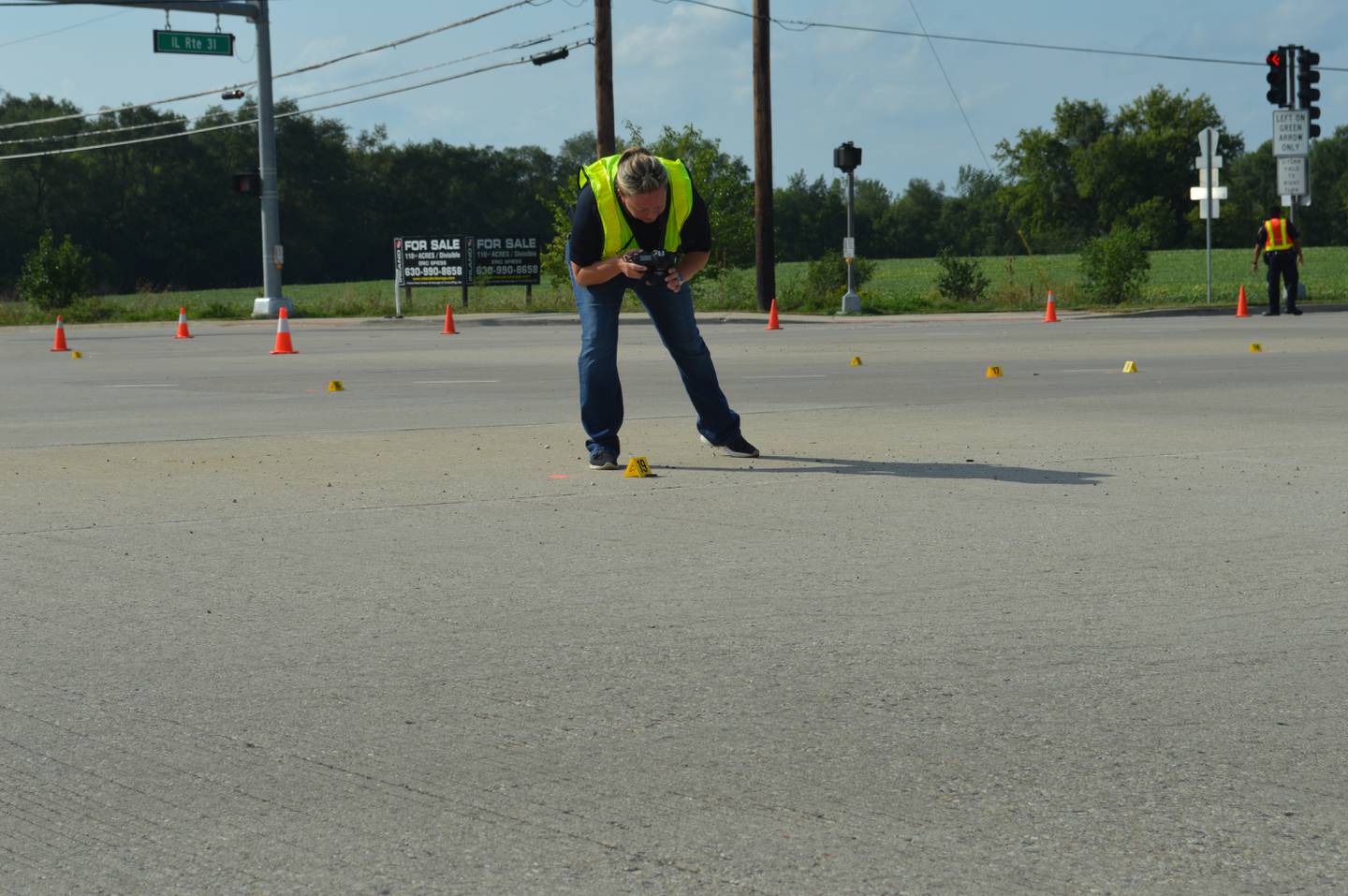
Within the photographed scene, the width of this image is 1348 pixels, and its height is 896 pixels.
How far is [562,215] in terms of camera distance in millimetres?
42438

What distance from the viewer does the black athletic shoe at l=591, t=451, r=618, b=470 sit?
389 inches

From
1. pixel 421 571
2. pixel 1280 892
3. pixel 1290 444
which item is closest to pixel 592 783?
pixel 1280 892

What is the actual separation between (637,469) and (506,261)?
35.7 m

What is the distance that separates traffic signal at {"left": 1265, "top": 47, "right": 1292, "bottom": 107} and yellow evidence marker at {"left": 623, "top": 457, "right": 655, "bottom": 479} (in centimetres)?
2912

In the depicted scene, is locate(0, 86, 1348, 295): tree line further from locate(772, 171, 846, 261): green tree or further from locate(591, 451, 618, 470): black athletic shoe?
locate(591, 451, 618, 470): black athletic shoe

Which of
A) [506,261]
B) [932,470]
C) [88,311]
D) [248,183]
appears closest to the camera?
[932,470]

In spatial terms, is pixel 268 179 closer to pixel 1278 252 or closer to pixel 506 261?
pixel 506 261

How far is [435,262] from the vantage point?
44.0m

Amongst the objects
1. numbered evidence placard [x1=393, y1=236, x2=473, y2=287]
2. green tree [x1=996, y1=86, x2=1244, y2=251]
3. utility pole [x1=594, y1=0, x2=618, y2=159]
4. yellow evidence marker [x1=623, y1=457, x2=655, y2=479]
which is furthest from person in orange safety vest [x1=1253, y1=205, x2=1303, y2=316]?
green tree [x1=996, y1=86, x2=1244, y2=251]

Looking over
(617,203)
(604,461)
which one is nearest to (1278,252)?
(604,461)

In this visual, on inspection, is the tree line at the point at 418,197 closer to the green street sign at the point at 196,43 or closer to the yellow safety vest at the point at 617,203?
the green street sign at the point at 196,43

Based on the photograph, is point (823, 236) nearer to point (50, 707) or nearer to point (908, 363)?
point (908, 363)

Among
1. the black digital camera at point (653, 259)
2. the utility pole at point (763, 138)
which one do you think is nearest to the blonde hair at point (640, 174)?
the black digital camera at point (653, 259)

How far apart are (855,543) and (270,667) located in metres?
2.85
